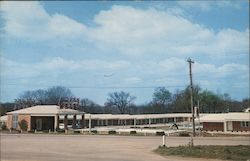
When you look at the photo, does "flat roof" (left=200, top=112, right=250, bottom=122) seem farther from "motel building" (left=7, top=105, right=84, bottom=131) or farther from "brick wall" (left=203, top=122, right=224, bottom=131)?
"motel building" (left=7, top=105, right=84, bottom=131)

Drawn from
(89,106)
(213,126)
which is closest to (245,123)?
(213,126)

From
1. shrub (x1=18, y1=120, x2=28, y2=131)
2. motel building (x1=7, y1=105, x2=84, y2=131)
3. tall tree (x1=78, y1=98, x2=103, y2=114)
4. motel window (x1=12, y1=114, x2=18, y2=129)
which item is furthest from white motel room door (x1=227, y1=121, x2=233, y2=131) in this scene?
tall tree (x1=78, y1=98, x2=103, y2=114)

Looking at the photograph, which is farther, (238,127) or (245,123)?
(238,127)

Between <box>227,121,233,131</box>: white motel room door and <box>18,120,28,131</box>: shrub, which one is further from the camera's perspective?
<box>18,120,28,131</box>: shrub

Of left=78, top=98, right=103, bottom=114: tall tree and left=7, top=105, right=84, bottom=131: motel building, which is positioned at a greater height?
left=78, top=98, right=103, bottom=114: tall tree

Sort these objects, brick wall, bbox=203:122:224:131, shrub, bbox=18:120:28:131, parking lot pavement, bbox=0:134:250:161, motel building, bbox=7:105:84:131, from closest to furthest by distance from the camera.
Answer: parking lot pavement, bbox=0:134:250:161, shrub, bbox=18:120:28:131, brick wall, bbox=203:122:224:131, motel building, bbox=7:105:84:131

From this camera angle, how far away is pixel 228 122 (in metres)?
58.5

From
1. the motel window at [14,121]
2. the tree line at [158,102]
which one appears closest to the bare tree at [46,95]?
the tree line at [158,102]

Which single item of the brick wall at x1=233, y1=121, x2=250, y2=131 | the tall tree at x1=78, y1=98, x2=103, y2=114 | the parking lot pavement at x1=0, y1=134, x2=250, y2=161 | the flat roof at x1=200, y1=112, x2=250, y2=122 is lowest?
the parking lot pavement at x1=0, y1=134, x2=250, y2=161

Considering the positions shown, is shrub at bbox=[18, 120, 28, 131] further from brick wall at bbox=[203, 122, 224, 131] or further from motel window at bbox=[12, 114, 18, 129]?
brick wall at bbox=[203, 122, 224, 131]

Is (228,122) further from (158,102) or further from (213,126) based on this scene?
(158,102)

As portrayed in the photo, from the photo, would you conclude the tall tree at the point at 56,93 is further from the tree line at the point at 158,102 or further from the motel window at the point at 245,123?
the motel window at the point at 245,123

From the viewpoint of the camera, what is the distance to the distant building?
5666 centimetres

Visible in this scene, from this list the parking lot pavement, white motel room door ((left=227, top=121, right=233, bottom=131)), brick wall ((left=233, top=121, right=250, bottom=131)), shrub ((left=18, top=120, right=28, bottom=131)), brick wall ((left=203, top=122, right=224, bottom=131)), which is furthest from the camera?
brick wall ((left=203, top=122, right=224, bottom=131))
